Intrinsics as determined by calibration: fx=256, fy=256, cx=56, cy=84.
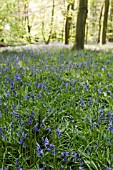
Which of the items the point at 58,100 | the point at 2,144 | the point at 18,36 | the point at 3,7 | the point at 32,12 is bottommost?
the point at 2,144

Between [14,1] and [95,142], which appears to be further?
[14,1]

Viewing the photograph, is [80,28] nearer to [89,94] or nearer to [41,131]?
[89,94]

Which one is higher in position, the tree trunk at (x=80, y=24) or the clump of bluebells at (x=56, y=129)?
the tree trunk at (x=80, y=24)

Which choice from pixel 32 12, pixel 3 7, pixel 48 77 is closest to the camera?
pixel 48 77

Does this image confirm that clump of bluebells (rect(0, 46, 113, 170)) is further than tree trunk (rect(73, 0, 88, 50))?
No

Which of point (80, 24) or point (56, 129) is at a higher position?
point (80, 24)

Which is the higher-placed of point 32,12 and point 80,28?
point 32,12

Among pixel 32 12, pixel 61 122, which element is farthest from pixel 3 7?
pixel 32 12

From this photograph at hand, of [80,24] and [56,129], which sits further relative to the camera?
[80,24]

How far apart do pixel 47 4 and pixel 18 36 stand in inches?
726

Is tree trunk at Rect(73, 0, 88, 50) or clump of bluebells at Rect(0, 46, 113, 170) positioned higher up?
tree trunk at Rect(73, 0, 88, 50)

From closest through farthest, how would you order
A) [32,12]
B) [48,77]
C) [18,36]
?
[48,77] → [18,36] → [32,12]

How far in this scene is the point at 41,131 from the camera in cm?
321

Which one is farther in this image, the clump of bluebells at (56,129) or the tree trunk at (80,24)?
the tree trunk at (80,24)
